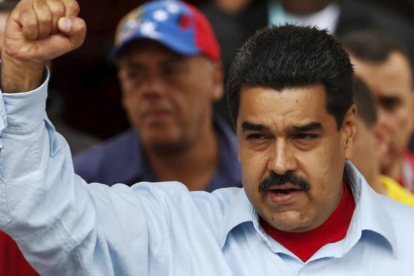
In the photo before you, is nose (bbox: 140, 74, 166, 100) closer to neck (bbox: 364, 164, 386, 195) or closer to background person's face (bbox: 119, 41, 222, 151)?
background person's face (bbox: 119, 41, 222, 151)

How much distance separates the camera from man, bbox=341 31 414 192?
15.7 ft

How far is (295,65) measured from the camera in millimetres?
2883

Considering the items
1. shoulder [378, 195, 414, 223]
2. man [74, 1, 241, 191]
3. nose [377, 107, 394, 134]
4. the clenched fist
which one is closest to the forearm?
the clenched fist

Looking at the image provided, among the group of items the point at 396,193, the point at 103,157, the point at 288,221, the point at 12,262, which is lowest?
the point at 103,157

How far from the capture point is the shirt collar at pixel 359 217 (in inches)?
114

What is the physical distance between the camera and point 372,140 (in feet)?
13.5

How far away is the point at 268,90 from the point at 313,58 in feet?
0.49

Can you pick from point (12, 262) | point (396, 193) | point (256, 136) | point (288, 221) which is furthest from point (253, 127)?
point (396, 193)

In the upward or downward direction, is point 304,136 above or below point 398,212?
above

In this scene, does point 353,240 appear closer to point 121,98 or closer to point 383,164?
point 383,164

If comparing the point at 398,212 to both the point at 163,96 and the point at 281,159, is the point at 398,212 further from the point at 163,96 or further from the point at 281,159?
the point at 163,96

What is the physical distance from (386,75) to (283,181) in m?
2.11

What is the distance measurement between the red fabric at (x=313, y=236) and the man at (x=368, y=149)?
0.97 metres

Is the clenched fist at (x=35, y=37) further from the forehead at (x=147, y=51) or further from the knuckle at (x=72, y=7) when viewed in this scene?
the forehead at (x=147, y=51)
